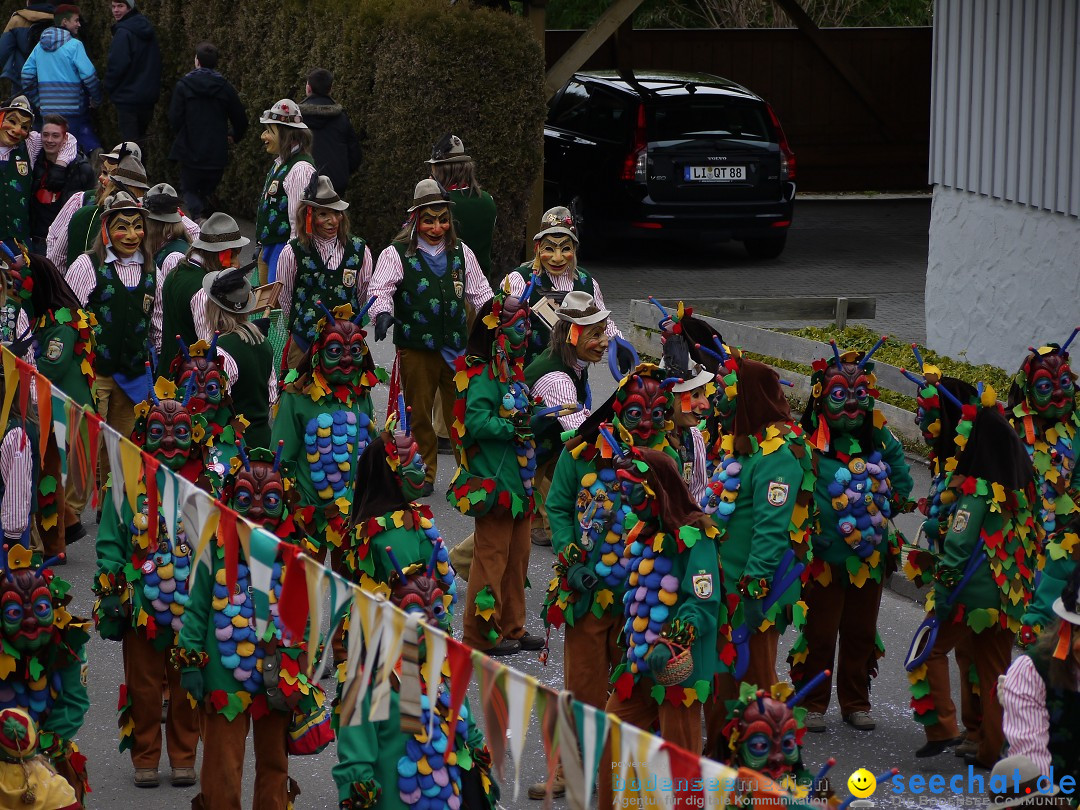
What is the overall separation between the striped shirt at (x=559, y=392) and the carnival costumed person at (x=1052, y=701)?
3608mm

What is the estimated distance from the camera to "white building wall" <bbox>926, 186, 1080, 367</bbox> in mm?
12562

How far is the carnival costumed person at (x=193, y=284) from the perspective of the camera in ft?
32.2

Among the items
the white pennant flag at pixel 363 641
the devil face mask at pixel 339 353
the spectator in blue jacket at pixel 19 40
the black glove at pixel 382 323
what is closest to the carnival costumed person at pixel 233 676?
the white pennant flag at pixel 363 641

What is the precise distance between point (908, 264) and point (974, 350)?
231 inches

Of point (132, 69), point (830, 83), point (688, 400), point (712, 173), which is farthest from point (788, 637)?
point (830, 83)

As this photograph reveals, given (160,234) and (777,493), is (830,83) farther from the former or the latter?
(777,493)

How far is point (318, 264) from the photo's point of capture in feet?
35.9

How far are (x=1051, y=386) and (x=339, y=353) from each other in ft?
10.9

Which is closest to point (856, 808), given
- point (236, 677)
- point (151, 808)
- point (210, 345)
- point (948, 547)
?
point (948, 547)

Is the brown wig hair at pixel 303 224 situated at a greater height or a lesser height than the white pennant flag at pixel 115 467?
greater

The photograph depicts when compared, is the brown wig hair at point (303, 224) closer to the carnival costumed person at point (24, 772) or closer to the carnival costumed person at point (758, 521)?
the carnival costumed person at point (758, 521)

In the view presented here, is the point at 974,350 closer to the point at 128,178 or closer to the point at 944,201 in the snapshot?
the point at 944,201

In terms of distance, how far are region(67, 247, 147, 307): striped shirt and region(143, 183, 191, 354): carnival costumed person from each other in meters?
0.15

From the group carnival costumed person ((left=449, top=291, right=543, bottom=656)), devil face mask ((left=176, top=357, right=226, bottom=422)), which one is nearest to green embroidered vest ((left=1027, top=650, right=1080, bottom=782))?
carnival costumed person ((left=449, top=291, right=543, bottom=656))
